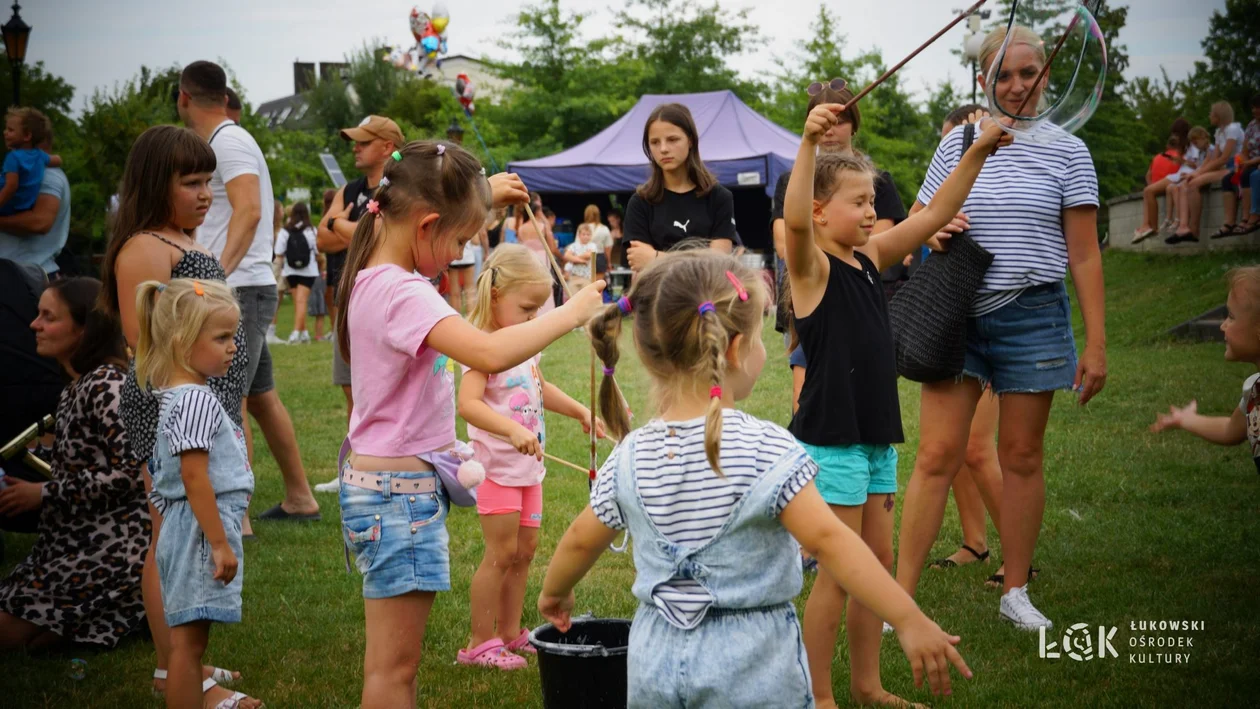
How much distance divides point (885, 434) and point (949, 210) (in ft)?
2.78

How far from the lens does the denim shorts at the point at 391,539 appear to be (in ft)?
9.53

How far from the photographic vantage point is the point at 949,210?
3625 mm

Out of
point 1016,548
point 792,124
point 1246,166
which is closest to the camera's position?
point 1016,548

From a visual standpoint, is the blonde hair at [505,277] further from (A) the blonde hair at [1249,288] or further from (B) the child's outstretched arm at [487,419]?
(A) the blonde hair at [1249,288]

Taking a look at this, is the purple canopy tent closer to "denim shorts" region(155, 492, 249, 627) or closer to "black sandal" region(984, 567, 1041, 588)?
"black sandal" region(984, 567, 1041, 588)

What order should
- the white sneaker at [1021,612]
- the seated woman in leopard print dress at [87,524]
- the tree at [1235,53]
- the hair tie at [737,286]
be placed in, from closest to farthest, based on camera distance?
the hair tie at [737,286]
the white sneaker at [1021,612]
the seated woman in leopard print dress at [87,524]
the tree at [1235,53]

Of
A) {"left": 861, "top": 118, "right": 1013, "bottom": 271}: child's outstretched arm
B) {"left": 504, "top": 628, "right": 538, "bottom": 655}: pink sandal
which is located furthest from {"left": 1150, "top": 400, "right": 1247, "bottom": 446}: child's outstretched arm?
{"left": 504, "top": 628, "right": 538, "bottom": 655}: pink sandal

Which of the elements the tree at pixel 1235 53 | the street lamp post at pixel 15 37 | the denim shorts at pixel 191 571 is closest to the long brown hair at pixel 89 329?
the denim shorts at pixel 191 571

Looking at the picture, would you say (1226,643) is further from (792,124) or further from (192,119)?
(792,124)

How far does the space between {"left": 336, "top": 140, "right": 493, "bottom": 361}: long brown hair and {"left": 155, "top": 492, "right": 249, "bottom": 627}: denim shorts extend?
103 cm

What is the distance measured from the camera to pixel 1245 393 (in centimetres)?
381

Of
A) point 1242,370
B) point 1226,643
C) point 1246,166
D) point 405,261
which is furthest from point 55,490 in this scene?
point 1246,166

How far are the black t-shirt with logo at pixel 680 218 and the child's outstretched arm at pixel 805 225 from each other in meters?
1.87

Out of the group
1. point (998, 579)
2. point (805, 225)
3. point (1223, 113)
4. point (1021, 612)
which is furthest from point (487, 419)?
point (1223, 113)
